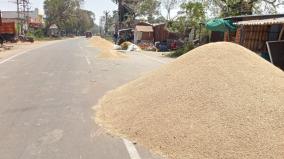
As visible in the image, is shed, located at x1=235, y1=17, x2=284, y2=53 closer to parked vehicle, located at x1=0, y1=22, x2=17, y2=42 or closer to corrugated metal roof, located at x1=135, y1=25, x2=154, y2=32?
corrugated metal roof, located at x1=135, y1=25, x2=154, y2=32

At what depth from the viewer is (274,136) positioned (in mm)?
4758

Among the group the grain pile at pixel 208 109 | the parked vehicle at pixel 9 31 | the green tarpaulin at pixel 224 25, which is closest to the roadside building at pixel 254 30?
the green tarpaulin at pixel 224 25

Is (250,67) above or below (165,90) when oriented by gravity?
above

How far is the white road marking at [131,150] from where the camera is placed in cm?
468

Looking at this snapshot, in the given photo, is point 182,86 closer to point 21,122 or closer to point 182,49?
point 21,122

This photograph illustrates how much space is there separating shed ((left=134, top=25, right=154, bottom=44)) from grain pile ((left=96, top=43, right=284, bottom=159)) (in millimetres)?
34109

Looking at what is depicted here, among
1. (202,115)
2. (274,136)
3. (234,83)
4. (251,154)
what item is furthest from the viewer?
(234,83)

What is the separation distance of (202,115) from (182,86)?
1.17 m

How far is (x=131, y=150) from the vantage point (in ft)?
16.0

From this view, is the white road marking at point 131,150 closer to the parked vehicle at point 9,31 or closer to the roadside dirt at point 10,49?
the roadside dirt at point 10,49

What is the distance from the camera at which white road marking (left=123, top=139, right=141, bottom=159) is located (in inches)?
184

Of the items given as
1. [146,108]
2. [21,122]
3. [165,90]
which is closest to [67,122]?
[21,122]

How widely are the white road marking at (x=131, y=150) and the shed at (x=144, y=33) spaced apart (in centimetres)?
3662

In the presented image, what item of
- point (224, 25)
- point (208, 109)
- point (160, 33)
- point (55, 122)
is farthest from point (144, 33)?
point (208, 109)
